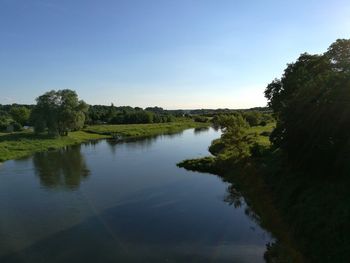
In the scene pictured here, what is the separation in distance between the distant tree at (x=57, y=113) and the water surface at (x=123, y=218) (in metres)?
29.6

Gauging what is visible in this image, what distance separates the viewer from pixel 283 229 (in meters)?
20.0

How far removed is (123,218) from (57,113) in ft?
172

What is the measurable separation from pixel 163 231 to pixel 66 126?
57.1m

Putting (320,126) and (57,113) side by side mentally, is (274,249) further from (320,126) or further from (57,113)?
(57,113)

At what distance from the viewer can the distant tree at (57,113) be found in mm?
71375

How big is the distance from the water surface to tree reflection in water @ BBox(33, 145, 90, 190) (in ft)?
0.33

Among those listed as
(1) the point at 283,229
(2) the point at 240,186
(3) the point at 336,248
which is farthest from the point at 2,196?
(3) the point at 336,248

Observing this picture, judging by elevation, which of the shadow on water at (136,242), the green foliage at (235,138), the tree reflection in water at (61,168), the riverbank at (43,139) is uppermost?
the green foliage at (235,138)

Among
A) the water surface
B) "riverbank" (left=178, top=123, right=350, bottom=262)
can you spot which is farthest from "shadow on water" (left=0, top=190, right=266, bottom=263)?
"riverbank" (left=178, top=123, right=350, bottom=262)

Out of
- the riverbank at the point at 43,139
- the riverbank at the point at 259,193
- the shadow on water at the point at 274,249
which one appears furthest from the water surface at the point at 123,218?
the riverbank at the point at 43,139

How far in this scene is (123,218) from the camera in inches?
936

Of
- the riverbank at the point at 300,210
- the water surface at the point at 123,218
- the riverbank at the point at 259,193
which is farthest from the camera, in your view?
the water surface at the point at 123,218

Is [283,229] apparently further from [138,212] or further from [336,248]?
[138,212]

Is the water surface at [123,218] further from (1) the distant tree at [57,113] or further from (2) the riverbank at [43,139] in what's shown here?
(1) the distant tree at [57,113]
